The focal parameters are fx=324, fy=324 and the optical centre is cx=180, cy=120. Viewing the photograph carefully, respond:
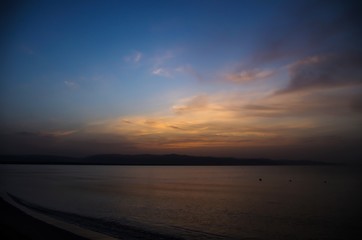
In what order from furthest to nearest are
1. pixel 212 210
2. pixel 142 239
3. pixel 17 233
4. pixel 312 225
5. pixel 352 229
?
pixel 212 210, pixel 312 225, pixel 352 229, pixel 142 239, pixel 17 233

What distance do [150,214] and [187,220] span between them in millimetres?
3859

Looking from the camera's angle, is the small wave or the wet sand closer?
the wet sand

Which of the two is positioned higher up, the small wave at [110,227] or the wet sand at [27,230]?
the wet sand at [27,230]

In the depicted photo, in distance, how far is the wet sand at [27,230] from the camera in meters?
15.2

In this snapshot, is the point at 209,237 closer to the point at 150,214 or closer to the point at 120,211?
the point at 150,214

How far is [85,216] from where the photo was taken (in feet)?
81.4

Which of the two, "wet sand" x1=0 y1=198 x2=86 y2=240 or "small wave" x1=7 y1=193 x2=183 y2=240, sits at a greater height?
"wet sand" x1=0 y1=198 x2=86 y2=240

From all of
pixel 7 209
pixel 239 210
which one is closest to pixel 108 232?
pixel 7 209

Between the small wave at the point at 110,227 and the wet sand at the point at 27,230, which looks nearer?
the wet sand at the point at 27,230

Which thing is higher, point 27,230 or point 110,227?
point 27,230

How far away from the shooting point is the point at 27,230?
17.0m

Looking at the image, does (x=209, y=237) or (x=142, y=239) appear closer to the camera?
(x=142, y=239)

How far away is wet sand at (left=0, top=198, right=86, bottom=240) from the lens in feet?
49.8

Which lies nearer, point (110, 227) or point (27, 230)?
point (27, 230)
